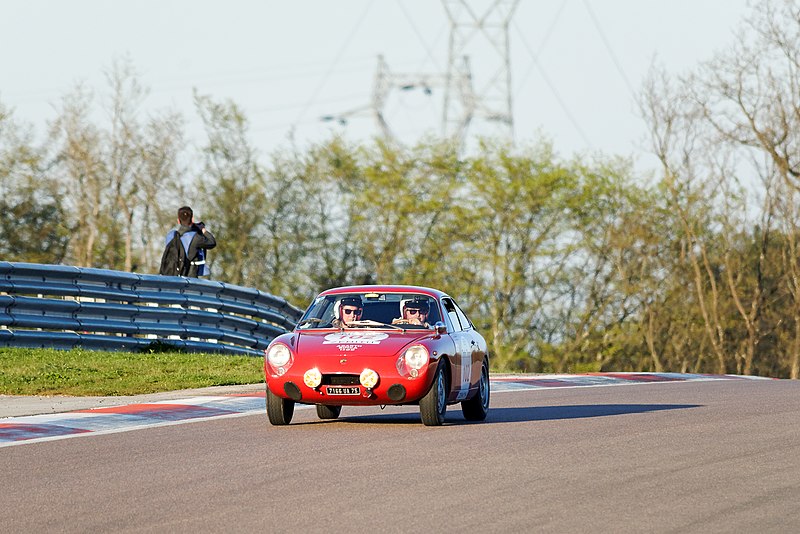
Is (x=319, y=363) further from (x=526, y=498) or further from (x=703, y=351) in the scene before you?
(x=703, y=351)

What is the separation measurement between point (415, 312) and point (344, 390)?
4.69 feet

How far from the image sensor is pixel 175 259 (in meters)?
21.6

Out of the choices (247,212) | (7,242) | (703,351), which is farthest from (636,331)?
(7,242)

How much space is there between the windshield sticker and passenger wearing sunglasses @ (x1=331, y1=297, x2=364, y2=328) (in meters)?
0.38

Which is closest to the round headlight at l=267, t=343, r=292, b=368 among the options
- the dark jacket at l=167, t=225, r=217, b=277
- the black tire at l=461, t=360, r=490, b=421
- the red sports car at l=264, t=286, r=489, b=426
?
the red sports car at l=264, t=286, r=489, b=426

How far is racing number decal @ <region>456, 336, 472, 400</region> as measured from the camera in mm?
13117

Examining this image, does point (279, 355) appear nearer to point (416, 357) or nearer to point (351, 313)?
point (351, 313)

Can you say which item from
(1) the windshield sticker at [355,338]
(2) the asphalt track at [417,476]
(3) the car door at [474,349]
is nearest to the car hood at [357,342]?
(1) the windshield sticker at [355,338]

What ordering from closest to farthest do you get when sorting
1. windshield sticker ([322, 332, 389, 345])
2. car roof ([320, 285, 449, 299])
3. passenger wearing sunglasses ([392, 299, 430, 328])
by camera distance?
windshield sticker ([322, 332, 389, 345])
passenger wearing sunglasses ([392, 299, 430, 328])
car roof ([320, 285, 449, 299])

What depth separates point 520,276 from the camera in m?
58.4

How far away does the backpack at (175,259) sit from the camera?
846 inches

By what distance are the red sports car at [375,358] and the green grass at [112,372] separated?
404cm

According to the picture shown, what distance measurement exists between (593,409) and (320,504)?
752cm

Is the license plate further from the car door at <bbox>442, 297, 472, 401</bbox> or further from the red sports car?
the car door at <bbox>442, 297, 472, 401</bbox>
